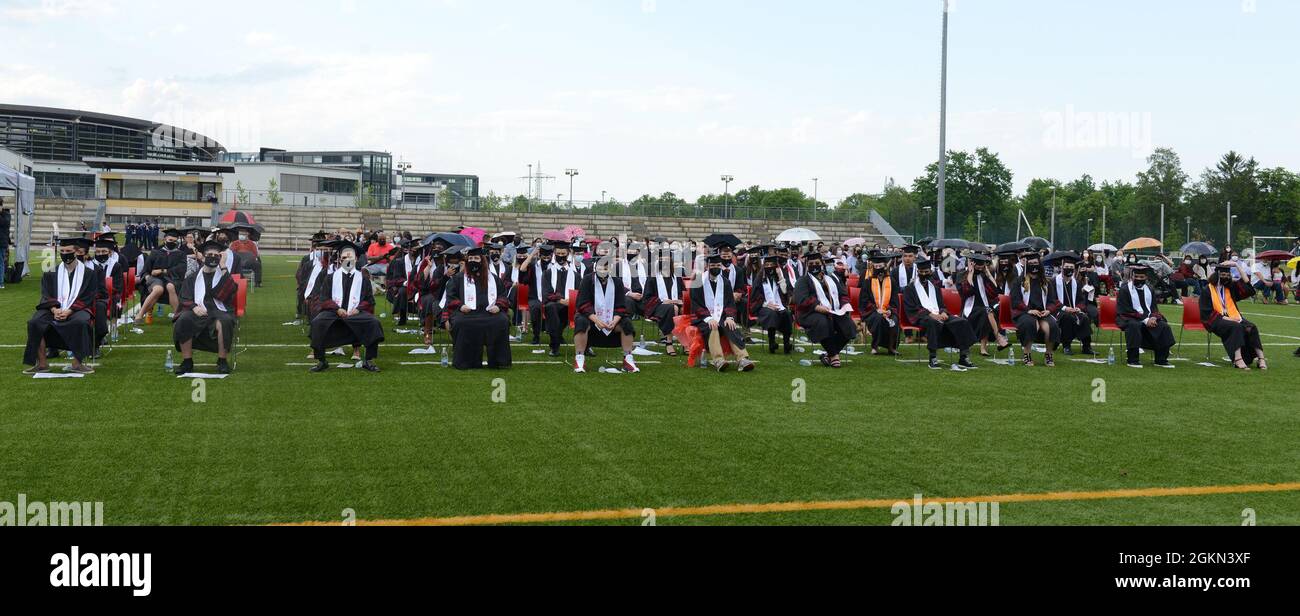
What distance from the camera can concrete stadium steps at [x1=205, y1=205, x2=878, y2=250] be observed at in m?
63.6

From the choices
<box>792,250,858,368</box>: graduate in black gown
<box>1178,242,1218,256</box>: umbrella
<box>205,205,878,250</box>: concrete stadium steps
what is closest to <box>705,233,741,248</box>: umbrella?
<box>792,250,858,368</box>: graduate in black gown

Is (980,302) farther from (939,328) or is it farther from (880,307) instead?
(939,328)

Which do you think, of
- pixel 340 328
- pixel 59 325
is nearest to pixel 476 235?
pixel 340 328

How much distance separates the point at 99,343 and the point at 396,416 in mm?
6442

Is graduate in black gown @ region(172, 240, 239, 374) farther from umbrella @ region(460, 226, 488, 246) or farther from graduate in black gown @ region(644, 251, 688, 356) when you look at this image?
umbrella @ region(460, 226, 488, 246)

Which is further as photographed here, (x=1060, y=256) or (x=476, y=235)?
(x=476, y=235)

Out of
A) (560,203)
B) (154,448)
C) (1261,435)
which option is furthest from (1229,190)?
(154,448)

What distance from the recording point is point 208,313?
12586 mm

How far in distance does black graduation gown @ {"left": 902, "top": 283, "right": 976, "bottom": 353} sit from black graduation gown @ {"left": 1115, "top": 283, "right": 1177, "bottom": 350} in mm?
2428

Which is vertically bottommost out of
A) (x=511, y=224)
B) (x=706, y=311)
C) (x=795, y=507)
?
(x=795, y=507)

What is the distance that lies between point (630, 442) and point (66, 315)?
7.38 m

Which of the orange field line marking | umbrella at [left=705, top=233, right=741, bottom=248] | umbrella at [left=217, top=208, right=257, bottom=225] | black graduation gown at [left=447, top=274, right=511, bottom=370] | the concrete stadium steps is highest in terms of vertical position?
the concrete stadium steps

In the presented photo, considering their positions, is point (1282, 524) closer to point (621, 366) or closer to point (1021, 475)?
point (1021, 475)

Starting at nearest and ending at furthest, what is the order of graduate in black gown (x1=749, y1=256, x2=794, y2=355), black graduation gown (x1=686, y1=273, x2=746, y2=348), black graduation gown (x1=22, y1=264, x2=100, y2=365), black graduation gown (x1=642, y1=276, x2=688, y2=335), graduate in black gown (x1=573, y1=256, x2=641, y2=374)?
black graduation gown (x1=22, y1=264, x2=100, y2=365)
black graduation gown (x1=686, y1=273, x2=746, y2=348)
graduate in black gown (x1=573, y1=256, x2=641, y2=374)
black graduation gown (x1=642, y1=276, x2=688, y2=335)
graduate in black gown (x1=749, y1=256, x2=794, y2=355)
